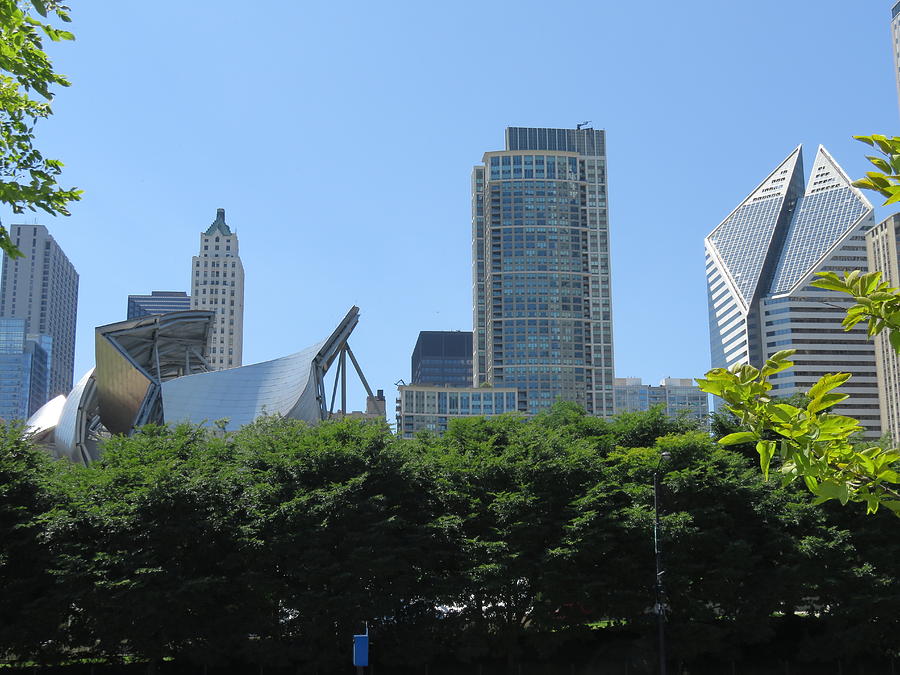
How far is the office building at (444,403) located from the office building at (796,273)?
45624 millimetres

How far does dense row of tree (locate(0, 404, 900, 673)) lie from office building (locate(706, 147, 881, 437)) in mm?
133218

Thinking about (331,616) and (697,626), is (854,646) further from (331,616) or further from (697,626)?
(331,616)

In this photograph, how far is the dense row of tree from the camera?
112 feet

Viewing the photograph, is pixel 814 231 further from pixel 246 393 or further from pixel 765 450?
pixel 765 450

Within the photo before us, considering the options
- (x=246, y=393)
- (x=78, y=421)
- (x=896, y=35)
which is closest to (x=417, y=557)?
(x=246, y=393)

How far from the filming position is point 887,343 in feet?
484

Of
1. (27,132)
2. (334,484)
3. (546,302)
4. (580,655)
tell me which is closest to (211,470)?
(334,484)

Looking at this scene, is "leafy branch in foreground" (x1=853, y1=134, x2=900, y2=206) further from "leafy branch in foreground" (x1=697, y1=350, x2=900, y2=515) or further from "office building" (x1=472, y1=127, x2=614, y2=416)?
"office building" (x1=472, y1=127, x2=614, y2=416)

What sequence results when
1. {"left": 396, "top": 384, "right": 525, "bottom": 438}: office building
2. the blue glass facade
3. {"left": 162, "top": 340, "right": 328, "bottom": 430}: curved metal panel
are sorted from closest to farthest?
{"left": 162, "top": 340, "right": 328, "bottom": 430}: curved metal panel, the blue glass facade, {"left": 396, "top": 384, "right": 525, "bottom": 438}: office building

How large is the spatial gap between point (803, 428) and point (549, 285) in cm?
18754

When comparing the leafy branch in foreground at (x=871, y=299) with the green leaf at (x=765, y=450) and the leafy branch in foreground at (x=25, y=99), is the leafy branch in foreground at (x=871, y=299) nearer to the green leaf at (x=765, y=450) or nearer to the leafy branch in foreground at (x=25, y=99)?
the green leaf at (x=765, y=450)

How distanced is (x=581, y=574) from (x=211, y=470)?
15274 millimetres

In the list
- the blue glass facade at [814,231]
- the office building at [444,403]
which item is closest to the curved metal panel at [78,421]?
the office building at [444,403]

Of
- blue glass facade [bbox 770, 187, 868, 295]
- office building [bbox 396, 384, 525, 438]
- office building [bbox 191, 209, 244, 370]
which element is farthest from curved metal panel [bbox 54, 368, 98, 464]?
blue glass facade [bbox 770, 187, 868, 295]
